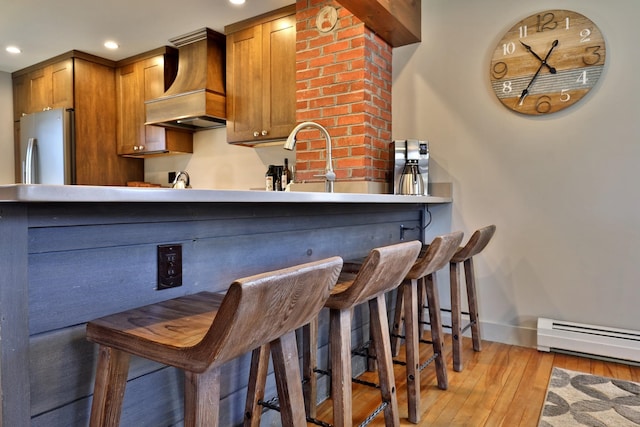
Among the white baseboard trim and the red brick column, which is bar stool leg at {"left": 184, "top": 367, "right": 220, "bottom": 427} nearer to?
the red brick column

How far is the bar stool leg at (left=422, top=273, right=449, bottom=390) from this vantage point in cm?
197

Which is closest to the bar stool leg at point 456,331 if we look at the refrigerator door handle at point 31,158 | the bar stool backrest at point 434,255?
the bar stool backrest at point 434,255

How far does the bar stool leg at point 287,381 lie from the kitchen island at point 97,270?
39cm

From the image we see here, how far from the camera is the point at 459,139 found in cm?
287

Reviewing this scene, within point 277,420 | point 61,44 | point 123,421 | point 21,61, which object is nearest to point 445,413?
point 277,420

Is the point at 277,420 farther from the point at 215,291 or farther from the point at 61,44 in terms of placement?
the point at 61,44

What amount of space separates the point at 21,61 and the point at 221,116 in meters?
2.63

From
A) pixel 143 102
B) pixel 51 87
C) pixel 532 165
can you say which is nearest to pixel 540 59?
pixel 532 165

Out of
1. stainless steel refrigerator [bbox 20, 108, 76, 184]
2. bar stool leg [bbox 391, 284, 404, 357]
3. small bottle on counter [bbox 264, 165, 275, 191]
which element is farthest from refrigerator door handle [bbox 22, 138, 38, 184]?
bar stool leg [bbox 391, 284, 404, 357]

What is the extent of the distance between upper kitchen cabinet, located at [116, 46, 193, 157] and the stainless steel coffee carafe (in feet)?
8.11

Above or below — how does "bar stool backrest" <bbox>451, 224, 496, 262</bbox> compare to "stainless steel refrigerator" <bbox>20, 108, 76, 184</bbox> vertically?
below

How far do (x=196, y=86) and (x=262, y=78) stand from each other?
25.3 inches

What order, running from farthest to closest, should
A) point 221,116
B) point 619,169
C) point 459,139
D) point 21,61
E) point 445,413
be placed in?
point 21,61
point 221,116
point 459,139
point 619,169
point 445,413

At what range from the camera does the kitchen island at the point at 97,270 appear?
0.86 meters
